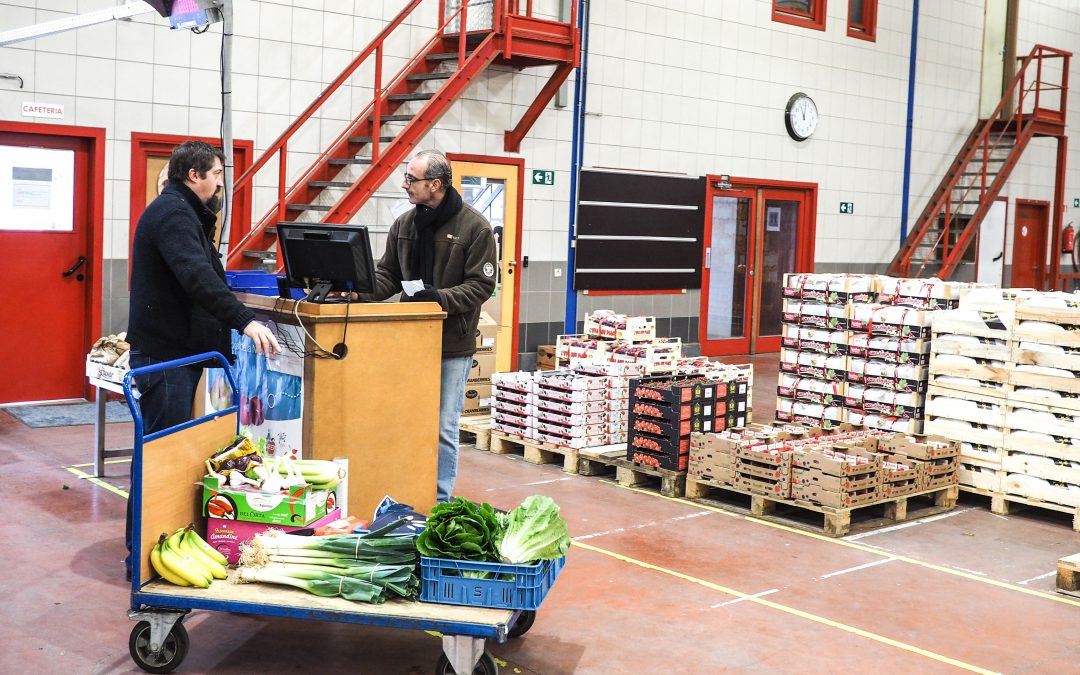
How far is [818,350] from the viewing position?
926 cm

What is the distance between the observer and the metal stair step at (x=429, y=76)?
11422 millimetres

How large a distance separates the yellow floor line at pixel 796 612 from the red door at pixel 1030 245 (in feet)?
51.1

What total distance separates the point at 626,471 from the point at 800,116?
9.24 meters

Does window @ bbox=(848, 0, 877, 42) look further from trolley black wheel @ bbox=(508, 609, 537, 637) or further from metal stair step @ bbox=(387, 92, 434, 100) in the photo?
trolley black wheel @ bbox=(508, 609, 537, 637)

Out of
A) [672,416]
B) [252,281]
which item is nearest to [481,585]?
[252,281]

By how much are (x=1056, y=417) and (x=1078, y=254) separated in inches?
583

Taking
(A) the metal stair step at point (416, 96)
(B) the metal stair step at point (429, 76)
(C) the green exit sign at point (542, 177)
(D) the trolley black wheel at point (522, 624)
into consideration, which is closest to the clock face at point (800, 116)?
(C) the green exit sign at point (542, 177)

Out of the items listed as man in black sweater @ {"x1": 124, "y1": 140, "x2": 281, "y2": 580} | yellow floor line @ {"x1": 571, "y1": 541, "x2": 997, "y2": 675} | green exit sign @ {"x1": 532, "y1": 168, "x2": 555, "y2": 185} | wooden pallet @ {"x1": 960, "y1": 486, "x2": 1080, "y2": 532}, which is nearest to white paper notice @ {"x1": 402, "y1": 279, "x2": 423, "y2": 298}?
man in black sweater @ {"x1": 124, "y1": 140, "x2": 281, "y2": 580}

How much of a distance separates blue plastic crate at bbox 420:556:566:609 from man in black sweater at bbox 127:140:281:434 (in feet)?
4.77

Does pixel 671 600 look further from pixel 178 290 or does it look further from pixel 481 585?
pixel 178 290

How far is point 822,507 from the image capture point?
7.21 meters

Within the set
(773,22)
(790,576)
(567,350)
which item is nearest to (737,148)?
(773,22)

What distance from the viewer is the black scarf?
579 centimetres

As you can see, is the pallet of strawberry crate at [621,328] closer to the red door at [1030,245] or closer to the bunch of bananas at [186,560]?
the bunch of bananas at [186,560]
